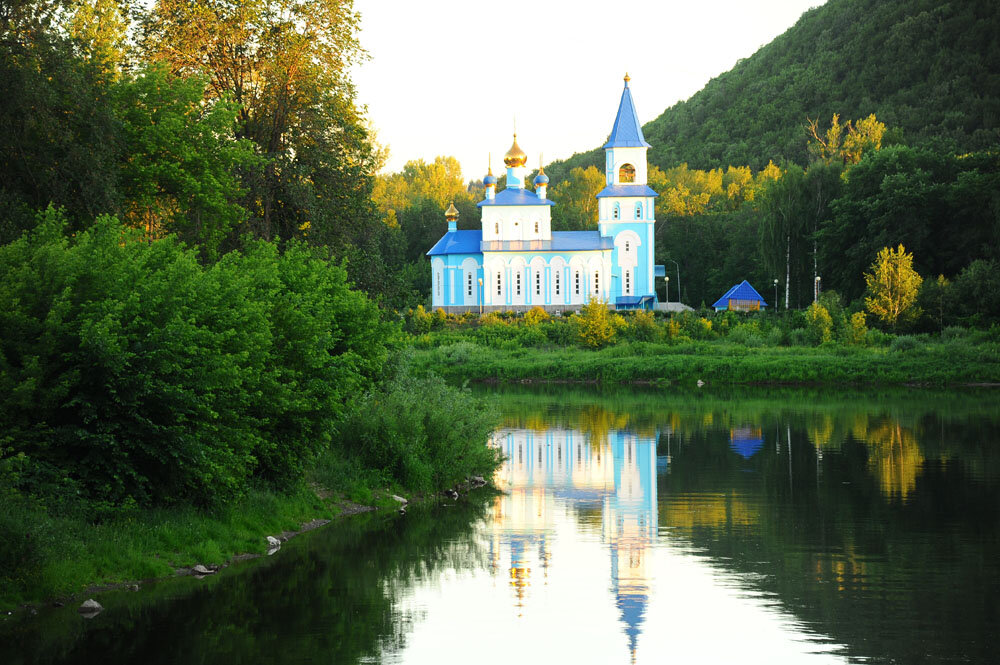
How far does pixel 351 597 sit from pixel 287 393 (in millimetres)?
3228

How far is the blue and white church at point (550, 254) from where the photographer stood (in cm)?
8081

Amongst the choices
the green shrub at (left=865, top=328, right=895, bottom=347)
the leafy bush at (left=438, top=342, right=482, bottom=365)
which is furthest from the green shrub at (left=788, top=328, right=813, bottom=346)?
the leafy bush at (left=438, top=342, right=482, bottom=365)

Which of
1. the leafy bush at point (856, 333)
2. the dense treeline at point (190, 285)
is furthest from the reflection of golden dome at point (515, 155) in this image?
the dense treeline at point (190, 285)

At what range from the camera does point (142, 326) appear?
13.1 meters

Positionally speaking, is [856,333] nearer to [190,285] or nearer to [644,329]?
[644,329]

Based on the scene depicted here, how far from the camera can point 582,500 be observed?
20.1m

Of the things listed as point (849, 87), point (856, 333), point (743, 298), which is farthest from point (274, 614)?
point (849, 87)

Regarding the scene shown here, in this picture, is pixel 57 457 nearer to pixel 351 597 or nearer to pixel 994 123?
pixel 351 597

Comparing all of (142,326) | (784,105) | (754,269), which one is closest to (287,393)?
(142,326)

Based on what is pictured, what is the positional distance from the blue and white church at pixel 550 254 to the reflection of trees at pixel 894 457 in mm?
48671

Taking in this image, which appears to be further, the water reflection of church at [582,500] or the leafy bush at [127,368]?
the water reflection of church at [582,500]

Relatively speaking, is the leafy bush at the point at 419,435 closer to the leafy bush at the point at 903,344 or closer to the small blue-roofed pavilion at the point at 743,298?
the leafy bush at the point at 903,344

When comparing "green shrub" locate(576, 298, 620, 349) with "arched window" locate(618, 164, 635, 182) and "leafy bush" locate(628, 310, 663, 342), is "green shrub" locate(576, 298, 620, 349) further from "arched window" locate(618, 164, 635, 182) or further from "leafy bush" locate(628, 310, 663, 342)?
"arched window" locate(618, 164, 635, 182)

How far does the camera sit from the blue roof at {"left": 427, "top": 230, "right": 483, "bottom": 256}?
266 feet
